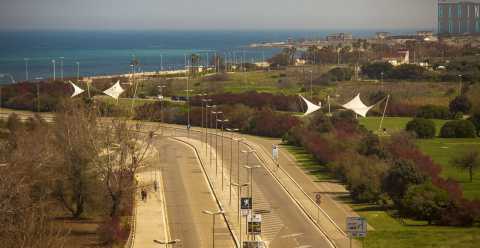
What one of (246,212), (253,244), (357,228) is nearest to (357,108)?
(246,212)

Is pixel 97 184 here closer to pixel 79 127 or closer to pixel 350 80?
pixel 79 127

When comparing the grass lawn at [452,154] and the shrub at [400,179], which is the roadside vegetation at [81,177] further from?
the grass lawn at [452,154]

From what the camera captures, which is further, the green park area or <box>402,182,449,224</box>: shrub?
the green park area

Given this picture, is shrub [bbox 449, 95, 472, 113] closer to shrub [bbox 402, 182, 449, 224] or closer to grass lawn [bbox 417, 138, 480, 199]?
grass lawn [bbox 417, 138, 480, 199]

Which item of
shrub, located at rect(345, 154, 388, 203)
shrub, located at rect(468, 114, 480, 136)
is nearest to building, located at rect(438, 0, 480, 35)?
shrub, located at rect(468, 114, 480, 136)

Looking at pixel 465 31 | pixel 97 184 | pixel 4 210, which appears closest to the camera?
pixel 4 210

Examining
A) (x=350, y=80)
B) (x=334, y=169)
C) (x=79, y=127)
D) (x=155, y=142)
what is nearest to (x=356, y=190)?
(x=334, y=169)

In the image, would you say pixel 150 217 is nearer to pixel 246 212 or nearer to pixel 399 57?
pixel 246 212

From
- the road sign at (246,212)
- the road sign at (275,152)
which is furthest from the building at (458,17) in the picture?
the road sign at (246,212)
